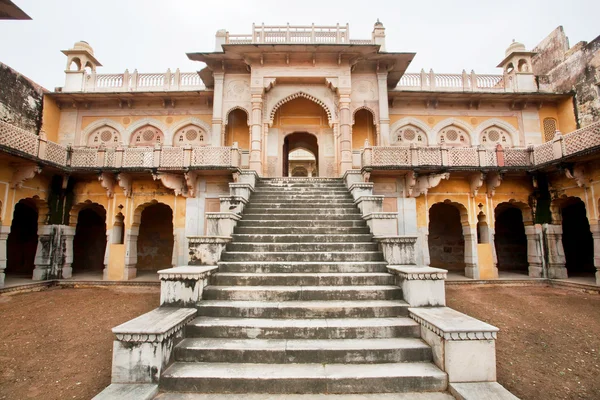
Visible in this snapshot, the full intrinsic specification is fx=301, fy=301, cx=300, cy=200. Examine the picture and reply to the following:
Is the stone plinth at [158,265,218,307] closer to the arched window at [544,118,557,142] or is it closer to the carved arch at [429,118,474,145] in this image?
the carved arch at [429,118,474,145]

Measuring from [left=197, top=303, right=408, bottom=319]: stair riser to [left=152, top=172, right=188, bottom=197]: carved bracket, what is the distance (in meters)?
8.05

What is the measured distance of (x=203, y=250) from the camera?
225 inches

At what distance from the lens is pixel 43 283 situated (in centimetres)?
1054

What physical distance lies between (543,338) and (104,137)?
57.9ft

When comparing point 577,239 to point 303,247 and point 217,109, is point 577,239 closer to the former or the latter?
point 303,247

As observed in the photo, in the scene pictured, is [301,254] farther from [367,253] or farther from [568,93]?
[568,93]

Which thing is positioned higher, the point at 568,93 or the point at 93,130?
the point at 568,93

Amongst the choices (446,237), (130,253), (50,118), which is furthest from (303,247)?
(50,118)

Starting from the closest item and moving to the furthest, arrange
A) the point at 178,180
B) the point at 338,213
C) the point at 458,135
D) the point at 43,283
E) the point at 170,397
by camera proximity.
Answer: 1. the point at 170,397
2. the point at 338,213
3. the point at 43,283
4. the point at 178,180
5. the point at 458,135

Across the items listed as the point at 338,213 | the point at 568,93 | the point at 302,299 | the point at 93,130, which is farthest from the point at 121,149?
the point at 568,93

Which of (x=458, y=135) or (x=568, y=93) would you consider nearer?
(x=568, y=93)

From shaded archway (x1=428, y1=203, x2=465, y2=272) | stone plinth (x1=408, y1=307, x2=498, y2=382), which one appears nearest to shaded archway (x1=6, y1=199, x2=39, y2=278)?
stone plinth (x1=408, y1=307, x2=498, y2=382)

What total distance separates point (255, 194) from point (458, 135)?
11.0 meters

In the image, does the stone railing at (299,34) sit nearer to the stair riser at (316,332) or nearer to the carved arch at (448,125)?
the carved arch at (448,125)
